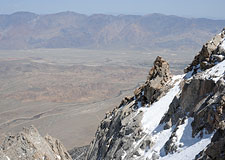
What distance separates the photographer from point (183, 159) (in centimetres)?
1483

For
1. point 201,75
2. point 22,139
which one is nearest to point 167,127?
point 201,75

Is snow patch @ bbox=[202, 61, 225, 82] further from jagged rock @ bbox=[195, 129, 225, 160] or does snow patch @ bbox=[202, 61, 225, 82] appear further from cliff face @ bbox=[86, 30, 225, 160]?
jagged rock @ bbox=[195, 129, 225, 160]

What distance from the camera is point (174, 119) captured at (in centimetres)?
1992

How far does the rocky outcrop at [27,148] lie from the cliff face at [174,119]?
453 cm

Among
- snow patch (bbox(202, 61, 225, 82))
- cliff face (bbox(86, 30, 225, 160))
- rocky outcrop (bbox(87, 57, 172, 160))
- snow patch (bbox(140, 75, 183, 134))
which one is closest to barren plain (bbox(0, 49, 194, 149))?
rocky outcrop (bbox(87, 57, 172, 160))

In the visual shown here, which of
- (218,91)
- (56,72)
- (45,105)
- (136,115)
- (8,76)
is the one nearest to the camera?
(218,91)

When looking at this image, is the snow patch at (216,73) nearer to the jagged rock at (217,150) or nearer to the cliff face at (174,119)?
the cliff face at (174,119)

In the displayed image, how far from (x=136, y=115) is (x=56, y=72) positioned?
146146 mm

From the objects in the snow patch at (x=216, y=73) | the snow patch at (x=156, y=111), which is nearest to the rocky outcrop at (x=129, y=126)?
the snow patch at (x=156, y=111)

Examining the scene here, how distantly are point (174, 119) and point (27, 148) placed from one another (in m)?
11.7

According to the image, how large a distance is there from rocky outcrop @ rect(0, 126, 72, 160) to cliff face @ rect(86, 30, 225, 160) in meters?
4.53

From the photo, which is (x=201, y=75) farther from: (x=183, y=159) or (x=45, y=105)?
(x=45, y=105)

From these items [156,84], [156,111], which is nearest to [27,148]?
[156,111]

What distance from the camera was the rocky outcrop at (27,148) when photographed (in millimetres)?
22281
